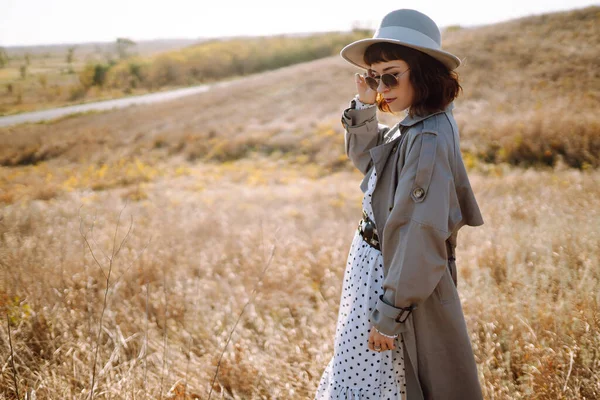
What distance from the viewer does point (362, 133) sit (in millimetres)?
1759

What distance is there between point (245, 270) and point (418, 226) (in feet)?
9.04

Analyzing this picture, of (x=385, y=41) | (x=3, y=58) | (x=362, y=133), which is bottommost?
(x=362, y=133)

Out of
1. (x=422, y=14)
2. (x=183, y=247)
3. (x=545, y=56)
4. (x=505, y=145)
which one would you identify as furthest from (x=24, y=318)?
(x=545, y=56)

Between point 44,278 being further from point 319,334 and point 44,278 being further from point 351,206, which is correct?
point 351,206

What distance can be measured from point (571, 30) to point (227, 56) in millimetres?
32615

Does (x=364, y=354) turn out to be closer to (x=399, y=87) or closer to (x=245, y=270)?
(x=399, y=87)

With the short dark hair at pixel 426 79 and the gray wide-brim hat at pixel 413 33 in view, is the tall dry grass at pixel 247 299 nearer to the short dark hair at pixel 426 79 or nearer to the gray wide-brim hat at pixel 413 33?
the short dark hair at pixel 426 79

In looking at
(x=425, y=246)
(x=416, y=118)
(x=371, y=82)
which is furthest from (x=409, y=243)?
(x=371, y=82)

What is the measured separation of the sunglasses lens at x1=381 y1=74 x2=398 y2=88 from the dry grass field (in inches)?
47.3

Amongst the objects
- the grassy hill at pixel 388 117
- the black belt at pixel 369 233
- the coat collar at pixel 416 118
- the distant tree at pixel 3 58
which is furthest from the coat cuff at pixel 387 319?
the grassy hill at pixel 388 117

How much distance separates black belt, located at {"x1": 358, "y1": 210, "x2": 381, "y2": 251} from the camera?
1.54m

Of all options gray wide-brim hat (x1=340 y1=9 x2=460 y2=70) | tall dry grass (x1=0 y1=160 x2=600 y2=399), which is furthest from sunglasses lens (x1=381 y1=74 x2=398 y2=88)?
tall dry grass (x1=0 y1=160 x2=600 y2=399)

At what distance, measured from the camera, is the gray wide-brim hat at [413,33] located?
1.35 meters

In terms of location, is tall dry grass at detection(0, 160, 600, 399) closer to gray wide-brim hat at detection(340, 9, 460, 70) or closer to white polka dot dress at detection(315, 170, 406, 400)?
white polka dot dress at detection(315, 170, 406, 400)
